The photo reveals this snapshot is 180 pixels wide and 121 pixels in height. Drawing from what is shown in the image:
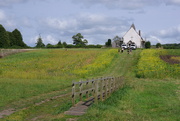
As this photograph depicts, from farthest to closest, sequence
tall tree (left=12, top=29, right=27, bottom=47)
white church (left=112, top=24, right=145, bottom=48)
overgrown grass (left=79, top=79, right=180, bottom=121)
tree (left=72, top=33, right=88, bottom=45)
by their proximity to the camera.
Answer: tree (left=72, top=33, right=88, bottom=45), tall tree (left=12, top=29, right=27, bottom=47), white church (left=112, top=24, right=145, bottom=48), overgrown grass (left=79, top=79, right=180, bottom=121)

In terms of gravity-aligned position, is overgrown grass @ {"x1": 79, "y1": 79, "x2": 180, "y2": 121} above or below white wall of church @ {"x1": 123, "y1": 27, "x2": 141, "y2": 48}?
below


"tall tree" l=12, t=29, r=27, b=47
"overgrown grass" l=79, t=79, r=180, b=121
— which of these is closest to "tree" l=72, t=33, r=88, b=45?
"tall tree" l=12, t=29, r=27, b=47

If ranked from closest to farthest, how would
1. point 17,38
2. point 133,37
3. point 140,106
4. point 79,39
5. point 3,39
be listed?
point 140,106 < point 133,37 < point 3,39 < point 17,38 < point 79,39

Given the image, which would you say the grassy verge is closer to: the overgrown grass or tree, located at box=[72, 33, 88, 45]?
the overgrown grass

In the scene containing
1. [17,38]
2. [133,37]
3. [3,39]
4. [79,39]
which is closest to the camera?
[133,37]

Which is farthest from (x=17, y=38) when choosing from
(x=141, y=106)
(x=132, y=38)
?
(x=141, y=106)

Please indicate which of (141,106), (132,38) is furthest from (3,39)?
(141,106)

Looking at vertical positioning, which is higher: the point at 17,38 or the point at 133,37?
the point at 17,38

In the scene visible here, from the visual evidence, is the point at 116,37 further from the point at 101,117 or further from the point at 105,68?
the point at 101,117

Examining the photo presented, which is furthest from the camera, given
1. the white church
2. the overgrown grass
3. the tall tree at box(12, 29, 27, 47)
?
the tall tree at box(12, 29, 27, 47)

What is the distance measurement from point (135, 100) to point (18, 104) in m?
7.69

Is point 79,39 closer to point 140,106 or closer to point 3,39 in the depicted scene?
point 3,39

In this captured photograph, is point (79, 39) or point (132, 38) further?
point (79, 39)

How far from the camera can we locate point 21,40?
13062 cm
